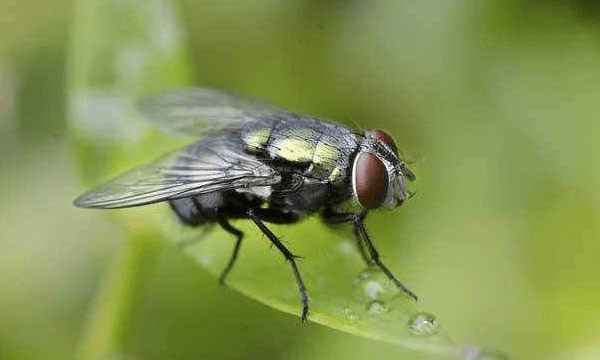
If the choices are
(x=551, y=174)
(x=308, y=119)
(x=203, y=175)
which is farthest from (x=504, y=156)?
(x=203, y=175)

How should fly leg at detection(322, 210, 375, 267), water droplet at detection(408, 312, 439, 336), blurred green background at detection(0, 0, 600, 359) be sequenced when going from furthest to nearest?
blurred green background at detection(0, 0, 600, 359) → fly leg at detection(322, 210, 375, 267) → water droplet at detection(408, 312, 439, 336)

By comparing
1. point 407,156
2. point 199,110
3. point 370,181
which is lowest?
point 370,181

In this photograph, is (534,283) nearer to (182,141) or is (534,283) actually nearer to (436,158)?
(436,158)

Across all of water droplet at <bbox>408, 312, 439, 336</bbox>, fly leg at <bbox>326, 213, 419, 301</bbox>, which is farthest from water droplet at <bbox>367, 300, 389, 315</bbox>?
fly leg at <bbox>326, 213, 419, 301</bbox>

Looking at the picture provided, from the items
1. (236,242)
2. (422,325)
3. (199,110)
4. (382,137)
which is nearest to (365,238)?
(382,137)

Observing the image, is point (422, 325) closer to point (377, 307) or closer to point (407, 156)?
point (377, 307)

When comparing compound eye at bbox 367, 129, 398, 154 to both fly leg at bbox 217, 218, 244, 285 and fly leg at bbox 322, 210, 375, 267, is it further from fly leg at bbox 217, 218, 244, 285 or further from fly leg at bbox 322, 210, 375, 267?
fly leg at bbox 217, 218, 244, 285

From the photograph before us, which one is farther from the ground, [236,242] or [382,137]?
[382,137]
